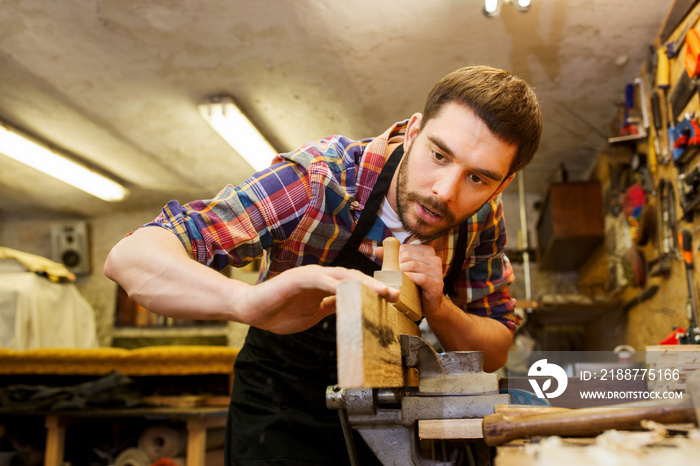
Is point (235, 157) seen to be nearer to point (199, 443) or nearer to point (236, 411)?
point (199, 443)

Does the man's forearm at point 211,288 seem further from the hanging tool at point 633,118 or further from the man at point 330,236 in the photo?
the hanging tool at point 633,118

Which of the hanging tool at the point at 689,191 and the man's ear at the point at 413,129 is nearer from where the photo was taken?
the man's ear at the point at 413,129

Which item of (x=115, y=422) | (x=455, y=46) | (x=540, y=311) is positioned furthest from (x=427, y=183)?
(x=540, y=311)

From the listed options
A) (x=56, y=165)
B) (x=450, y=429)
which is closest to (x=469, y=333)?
(x=450, y=429)

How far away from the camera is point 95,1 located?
3662 mm

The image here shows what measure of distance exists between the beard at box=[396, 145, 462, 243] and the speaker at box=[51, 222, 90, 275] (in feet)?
25.1

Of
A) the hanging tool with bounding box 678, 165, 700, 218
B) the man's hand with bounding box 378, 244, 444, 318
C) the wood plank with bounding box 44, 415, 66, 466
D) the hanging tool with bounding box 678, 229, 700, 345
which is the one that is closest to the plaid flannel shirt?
the man's hand with bounding box 378, 244, 444, 318

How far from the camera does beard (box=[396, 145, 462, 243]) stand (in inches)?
57.4

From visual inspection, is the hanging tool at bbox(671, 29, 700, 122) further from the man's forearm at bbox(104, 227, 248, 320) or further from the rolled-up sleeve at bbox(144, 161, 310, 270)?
the man's forearm at bbox(104, 227, 248, 320)

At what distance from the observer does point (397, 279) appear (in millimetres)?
1220

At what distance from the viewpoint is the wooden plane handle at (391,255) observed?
Answer: 127 cm

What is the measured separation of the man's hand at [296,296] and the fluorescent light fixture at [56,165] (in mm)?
5218

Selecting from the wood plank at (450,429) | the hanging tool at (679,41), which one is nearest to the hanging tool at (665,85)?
the hanging tool at (679,41)

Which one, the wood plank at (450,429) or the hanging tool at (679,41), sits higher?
the hanging tool at (679,41)
